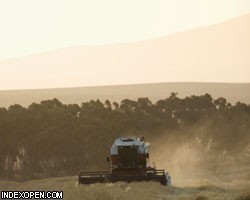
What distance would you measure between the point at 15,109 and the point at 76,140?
1324 centimetres

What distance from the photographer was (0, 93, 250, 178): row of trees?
100312 mm

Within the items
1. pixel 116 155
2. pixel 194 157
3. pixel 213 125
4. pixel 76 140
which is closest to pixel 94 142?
pixel 76 140

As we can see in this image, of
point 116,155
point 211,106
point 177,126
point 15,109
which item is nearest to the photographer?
point 116,155

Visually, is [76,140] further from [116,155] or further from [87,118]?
[116,155]

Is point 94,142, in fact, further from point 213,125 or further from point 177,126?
point 213,125

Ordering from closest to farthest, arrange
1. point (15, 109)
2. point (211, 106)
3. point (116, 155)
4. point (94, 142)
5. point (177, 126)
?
point (116, 155)
point (94, 142)
point (15, 109)
point (177, 126)
point (211, 106)

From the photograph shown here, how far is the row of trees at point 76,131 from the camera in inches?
3949

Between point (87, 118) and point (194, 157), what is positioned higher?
point (87, 118)

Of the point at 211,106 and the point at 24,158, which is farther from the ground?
the point at 211,106

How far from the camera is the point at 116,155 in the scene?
162 feet

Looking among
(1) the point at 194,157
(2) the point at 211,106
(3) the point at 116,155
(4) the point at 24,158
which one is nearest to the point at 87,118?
(4) the point at 24,158

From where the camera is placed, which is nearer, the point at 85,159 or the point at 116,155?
the point at 116,155

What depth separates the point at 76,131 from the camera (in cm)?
10294

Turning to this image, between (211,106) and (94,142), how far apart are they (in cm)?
3748
